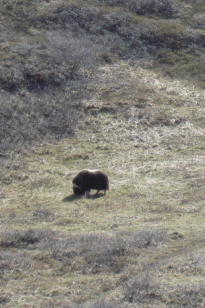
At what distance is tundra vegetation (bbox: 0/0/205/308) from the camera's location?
7.72 meters

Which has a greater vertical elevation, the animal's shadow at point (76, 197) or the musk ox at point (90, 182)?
the musk ox at point (90, 182)

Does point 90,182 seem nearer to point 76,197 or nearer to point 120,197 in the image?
point 76,197

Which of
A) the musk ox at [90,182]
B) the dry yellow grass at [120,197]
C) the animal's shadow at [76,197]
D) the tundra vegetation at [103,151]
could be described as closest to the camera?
the dry yellow grass at [120,197]

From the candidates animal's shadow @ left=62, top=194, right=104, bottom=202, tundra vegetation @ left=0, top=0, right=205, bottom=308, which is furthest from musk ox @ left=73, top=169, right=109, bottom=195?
tundra vegetation @ left=0, top=0, right=205, bottom=308

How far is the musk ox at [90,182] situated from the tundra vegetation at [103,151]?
35 cm

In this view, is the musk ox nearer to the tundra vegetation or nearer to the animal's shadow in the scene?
the animal's shadow

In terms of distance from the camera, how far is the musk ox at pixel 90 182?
575 inches

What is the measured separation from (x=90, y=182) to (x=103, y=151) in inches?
171

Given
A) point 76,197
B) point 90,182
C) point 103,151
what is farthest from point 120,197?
point 103,151

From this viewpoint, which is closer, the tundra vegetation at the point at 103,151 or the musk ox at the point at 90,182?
the tundra vegetation at the point at 103,151

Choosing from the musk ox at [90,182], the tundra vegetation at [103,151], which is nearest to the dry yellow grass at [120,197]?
the tundra vegetation at [103,151]

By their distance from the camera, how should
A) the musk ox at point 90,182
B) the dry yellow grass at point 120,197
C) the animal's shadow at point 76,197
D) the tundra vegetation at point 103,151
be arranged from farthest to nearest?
1. the musk ox at point 90,182
2. the animal's shadow at point 76,197
3. the tundra vegetation at point 103,151
4. the dry yellow grass at point 120,197

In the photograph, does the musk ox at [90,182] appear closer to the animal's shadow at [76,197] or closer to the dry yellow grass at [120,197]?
the animal's shadow at [76,197]

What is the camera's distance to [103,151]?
18891 millimetres
